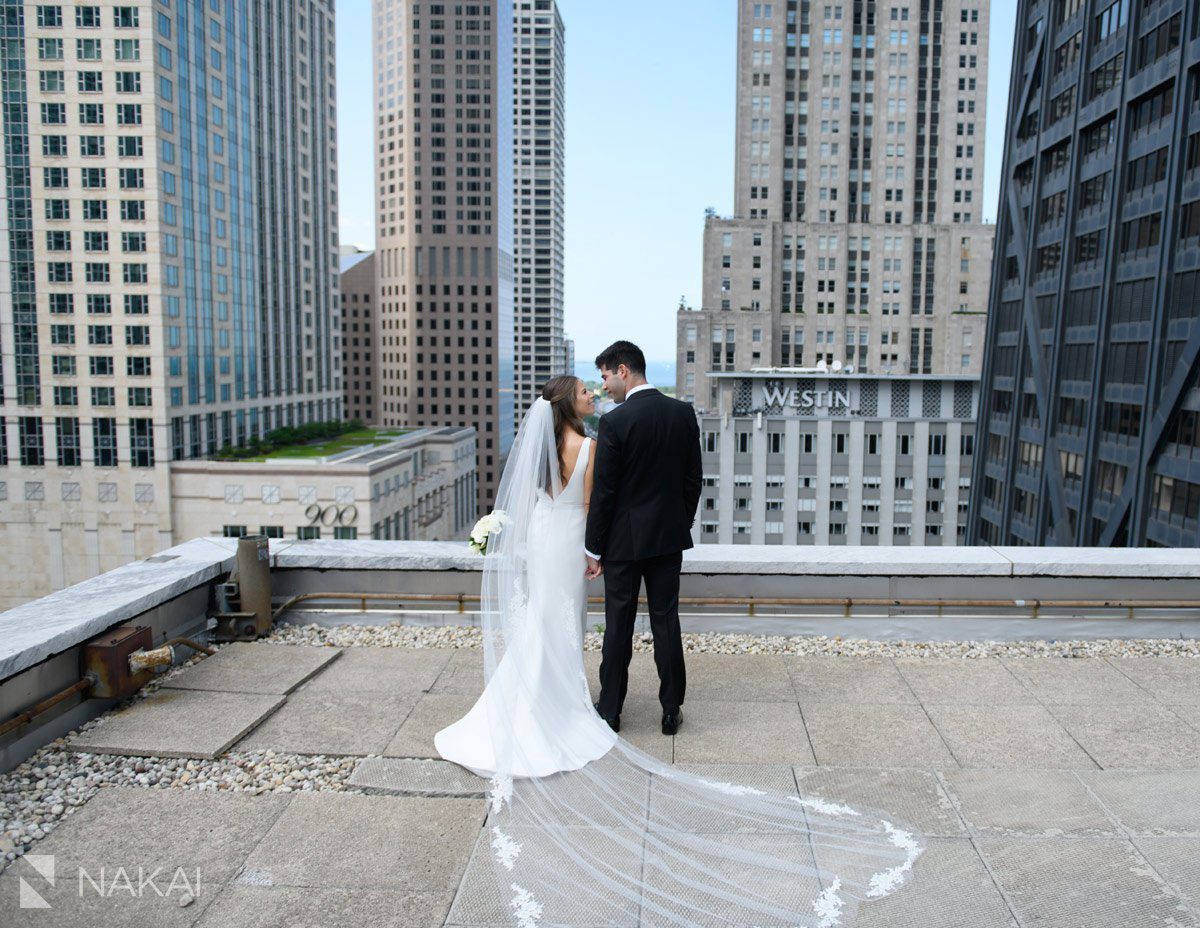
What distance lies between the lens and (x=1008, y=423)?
70438 mm

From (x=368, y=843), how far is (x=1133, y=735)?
184 inches

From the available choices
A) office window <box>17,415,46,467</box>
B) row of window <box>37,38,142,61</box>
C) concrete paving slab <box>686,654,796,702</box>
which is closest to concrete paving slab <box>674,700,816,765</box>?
concrete paving slab <box>686,654,796,702</box>

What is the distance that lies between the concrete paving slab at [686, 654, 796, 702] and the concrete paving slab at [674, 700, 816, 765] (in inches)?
5.7

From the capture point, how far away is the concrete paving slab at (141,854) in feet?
13.0

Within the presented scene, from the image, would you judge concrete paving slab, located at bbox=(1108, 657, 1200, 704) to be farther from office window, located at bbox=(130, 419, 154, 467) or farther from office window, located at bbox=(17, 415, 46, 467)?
office window, located at bbox=(17, 415, 46, 467)

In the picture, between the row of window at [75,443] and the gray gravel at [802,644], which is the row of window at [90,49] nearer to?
the row of window at [75,443]

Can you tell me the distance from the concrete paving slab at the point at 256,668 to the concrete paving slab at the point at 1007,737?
4.49 meters

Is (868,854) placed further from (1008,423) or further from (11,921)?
(1008,423)

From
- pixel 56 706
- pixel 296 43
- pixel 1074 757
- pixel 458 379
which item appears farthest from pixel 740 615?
pixel 458 379

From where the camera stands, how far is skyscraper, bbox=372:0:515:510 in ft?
522

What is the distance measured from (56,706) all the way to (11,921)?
6.97ft

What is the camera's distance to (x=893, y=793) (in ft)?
16.5

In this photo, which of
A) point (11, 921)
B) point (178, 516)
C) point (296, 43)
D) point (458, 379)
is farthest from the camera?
point (458, 379)

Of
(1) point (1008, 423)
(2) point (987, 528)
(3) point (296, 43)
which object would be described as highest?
(3) point (296, 43)
